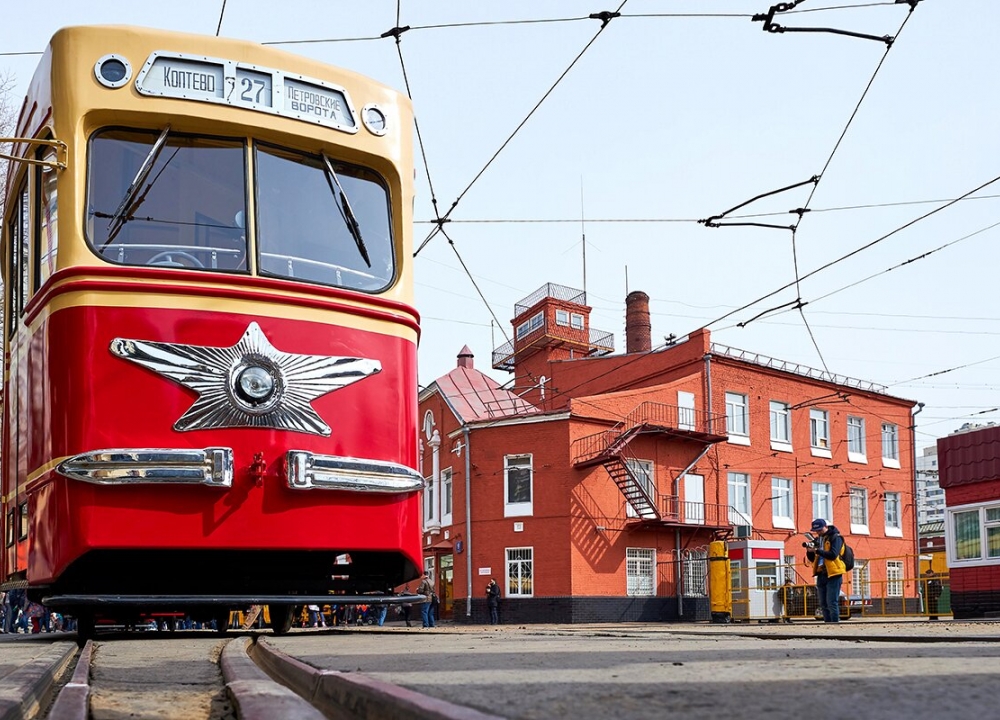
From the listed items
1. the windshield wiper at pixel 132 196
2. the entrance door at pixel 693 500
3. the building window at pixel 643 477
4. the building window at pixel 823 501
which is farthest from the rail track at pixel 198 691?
the building window at pixel 823 501

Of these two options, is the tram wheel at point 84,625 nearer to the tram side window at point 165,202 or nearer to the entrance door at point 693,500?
the tram side window at point 165,202

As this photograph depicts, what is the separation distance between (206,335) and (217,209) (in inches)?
39.7

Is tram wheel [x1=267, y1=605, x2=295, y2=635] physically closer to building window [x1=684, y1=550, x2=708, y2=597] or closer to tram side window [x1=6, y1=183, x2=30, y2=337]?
tram side window [x1=6, y1=183, x2=30, y2=337]

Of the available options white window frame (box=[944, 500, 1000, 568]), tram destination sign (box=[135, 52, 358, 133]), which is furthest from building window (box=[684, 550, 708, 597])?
tram destination sign (box=[135, 52, 358, 133])

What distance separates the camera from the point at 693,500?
127 ft

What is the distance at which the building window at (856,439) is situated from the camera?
45.0 metres

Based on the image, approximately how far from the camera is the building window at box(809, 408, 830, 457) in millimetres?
43844

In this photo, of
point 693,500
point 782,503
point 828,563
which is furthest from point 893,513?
point 828,563

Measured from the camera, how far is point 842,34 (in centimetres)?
1216

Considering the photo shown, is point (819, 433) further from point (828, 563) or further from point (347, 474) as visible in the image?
point (347, 474)

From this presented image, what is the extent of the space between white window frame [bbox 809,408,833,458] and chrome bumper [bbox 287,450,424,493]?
37.1m

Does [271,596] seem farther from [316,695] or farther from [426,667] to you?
[316,695]

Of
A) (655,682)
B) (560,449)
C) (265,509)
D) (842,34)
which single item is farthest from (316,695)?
(560,449)

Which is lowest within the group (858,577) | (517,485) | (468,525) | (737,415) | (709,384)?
(858,577)
